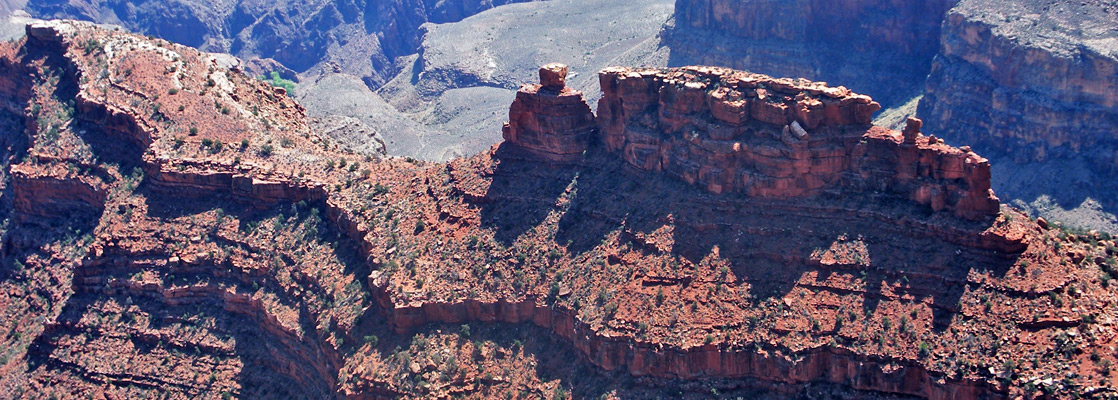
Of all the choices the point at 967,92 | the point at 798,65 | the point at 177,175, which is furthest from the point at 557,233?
the point at 798,65

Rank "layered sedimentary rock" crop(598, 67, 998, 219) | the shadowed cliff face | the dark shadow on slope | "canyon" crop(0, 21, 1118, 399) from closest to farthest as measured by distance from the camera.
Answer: "canyon" crop(0, 21, 1118, 399)
"layered sedimentary rock" crop(598, 67, 998, 219)
the dark shadow on slope
the shadowed cliff face

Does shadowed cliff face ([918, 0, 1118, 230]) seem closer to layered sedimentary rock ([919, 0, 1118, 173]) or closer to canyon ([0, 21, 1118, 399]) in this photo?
layered sedimentary rock ([919, 0, 1118, 173])

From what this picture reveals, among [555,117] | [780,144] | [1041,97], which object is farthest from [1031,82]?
[780,144]

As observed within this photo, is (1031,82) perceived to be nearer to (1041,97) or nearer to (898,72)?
(1041,97)

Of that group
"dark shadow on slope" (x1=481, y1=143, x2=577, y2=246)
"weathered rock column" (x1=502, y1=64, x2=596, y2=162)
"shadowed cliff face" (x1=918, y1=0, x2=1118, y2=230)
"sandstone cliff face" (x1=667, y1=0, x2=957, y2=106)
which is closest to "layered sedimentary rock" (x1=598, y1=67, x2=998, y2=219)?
"weathered rock column" (x1=502, y1=64, x2=596, y2=162)

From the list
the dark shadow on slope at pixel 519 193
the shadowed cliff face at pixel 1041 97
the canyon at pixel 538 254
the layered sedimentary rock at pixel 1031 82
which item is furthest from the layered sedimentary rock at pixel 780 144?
the layered sedimentary rock at pixel 1031 82

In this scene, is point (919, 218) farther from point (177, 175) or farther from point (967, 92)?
point (967, 92)
